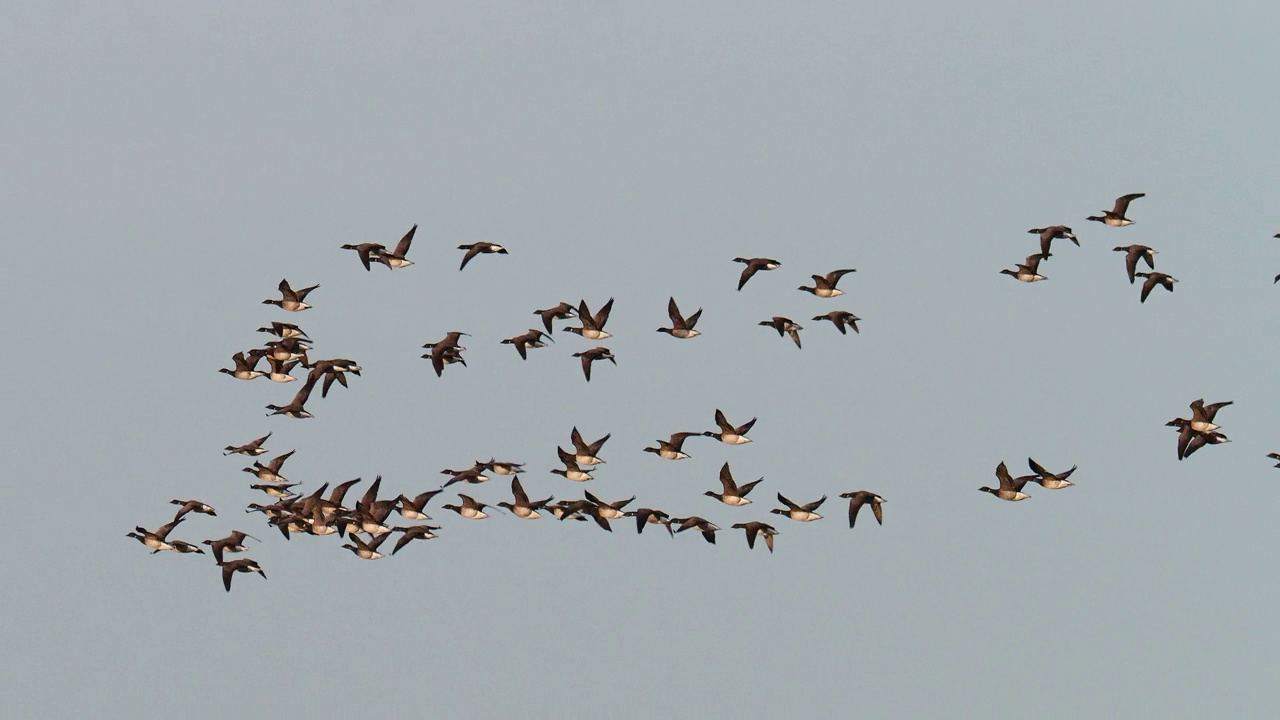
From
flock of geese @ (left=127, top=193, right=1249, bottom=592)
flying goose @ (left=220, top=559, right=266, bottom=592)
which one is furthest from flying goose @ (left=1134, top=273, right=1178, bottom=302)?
flying goose @ (left=220, top=559, right=266, bottom=592)

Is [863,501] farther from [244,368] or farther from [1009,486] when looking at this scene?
[244,368]

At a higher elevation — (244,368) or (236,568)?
(244,368)

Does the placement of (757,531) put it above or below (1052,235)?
below

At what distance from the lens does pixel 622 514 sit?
229ft

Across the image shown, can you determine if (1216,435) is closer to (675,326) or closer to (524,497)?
(675,326)

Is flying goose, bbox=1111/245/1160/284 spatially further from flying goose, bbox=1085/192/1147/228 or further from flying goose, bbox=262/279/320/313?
flying goose, bbox=262/279/320/313

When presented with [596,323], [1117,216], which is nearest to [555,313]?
[596,323]

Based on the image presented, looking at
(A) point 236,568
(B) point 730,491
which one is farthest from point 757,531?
(A) point 236,568

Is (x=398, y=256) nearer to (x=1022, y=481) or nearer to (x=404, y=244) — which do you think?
(x=404, y=244)

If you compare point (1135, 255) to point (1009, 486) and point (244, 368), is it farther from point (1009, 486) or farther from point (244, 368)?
point (244, 368)

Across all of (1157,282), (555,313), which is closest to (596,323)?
(555,313)

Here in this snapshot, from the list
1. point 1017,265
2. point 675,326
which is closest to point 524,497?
point 675,326

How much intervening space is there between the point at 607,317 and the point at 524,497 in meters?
6.54

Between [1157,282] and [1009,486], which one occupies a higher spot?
[1157,282]
